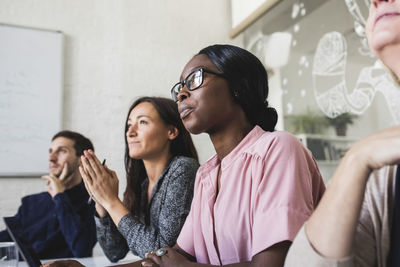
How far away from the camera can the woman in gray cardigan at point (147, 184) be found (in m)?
1.26

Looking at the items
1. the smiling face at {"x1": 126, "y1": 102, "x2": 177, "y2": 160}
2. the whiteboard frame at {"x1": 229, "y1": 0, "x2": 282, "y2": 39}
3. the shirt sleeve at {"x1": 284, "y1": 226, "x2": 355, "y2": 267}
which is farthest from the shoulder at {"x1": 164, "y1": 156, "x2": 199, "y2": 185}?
the whiteboard frame at {"x1": 229, "y1": 0, "x2": 282, "y2": 39}

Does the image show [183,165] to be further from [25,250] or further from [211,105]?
[25,250]

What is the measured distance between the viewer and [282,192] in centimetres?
75

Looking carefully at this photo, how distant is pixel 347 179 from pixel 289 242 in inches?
9.8

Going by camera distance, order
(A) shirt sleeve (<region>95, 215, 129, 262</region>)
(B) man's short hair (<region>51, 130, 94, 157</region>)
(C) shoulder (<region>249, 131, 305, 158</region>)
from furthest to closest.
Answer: (B) man's short hair (<region>51, 130, 94, 157</region>)
(A) shirt sleeve (<region>95, 215, 129, 262</region>)
(C) shoulder (<region>249, 131, 305, 158</region>)

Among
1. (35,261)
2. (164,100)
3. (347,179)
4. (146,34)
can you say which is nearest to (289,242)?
(347,179)

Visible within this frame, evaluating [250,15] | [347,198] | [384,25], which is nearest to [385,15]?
[384,25]

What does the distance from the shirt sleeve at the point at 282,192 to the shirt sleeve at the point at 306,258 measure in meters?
0.13

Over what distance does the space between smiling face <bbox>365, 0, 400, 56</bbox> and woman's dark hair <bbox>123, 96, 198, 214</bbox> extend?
1.08 metres

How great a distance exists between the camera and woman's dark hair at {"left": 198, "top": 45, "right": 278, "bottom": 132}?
1.02m

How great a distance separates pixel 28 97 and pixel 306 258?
2.72 meters

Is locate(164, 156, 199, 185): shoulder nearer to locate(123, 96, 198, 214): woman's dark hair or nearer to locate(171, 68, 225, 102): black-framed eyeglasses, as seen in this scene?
locate(123, 96, 198, 214): woman's dark hair

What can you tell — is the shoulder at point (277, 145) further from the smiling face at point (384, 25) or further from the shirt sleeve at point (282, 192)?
the smiling face at point (384, 25)

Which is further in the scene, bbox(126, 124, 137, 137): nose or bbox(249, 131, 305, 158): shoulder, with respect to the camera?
bbox(126, 124, 137, 137): nose
